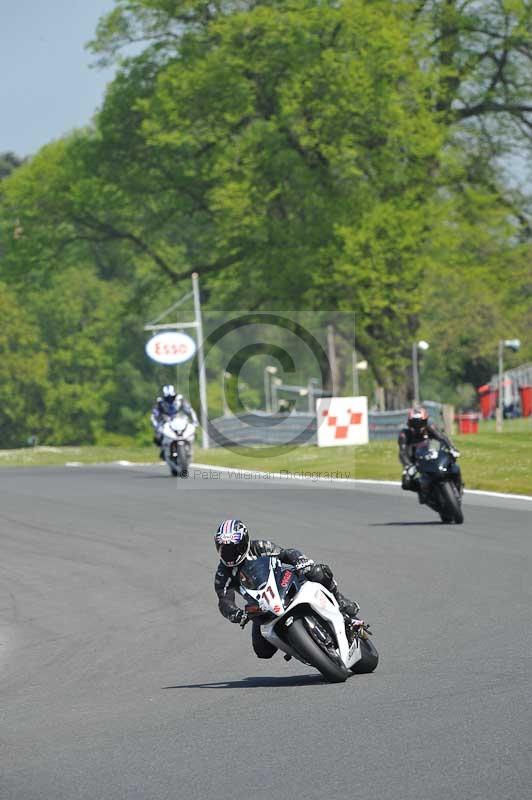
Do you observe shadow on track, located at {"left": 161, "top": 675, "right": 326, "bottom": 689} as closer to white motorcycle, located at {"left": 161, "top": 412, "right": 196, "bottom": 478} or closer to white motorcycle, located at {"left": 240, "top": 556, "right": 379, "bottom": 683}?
white motorcycle, located at {"left": 240, "top": 556, "right": 379, "bottom": 683}

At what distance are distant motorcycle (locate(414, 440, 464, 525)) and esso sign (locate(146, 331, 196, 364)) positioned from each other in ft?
103

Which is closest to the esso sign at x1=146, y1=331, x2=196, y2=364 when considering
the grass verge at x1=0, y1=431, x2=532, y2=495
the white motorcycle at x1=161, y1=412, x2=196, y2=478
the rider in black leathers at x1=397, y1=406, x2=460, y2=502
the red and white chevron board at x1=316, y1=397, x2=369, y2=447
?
the grass verge at x1=0, y1=431, x2=532, y2=495

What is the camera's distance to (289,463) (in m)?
36.1

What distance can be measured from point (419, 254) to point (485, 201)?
8.48 feet

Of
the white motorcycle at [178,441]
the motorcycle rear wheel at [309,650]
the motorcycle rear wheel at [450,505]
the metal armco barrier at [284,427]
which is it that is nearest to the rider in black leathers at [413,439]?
the motorcycle rear wheel at [450,505]

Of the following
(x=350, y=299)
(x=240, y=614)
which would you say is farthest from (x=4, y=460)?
(x=240, y=614)

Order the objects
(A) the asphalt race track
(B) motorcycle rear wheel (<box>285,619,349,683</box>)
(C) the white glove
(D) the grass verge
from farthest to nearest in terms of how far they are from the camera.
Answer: (D) the grass verge → (C) the white glove → (B) motorcycle rear wheel (<box>285,619,349,683</box>) → (A) the asphalt race track

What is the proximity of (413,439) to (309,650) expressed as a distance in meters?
11.4

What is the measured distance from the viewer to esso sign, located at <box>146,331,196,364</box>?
51.2 m

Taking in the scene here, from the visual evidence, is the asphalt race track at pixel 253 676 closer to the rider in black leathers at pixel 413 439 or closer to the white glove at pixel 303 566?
the rider in black leathers at pixel 413 439

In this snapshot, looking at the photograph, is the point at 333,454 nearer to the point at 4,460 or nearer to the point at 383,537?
the point at 4,460

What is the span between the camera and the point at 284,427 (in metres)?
42.1

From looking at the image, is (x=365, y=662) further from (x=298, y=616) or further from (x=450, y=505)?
(x=450, y=505)

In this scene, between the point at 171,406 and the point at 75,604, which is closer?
the point at 75,604
